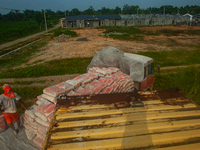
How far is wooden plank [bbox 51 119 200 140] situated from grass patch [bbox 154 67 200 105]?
5.00 m

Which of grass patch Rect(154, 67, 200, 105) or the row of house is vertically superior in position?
the row of house

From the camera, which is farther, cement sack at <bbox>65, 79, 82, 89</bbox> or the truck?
cement sack at <bbox>65, 79, 82, 89</bbox>

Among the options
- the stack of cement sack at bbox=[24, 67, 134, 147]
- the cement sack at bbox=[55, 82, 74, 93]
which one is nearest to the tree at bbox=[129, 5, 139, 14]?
the stack of cement sack at bbox=[24, 67, 134, 147]

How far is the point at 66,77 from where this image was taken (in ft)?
32.1

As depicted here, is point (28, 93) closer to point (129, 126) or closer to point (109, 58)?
point (109, 58)

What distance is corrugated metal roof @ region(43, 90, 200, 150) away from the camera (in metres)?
2.35

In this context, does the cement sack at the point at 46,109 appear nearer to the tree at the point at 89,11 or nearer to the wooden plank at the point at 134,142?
the wooden plank at the point at 134,142

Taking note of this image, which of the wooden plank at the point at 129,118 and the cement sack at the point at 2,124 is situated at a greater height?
the wooden plank at the point at 129,118

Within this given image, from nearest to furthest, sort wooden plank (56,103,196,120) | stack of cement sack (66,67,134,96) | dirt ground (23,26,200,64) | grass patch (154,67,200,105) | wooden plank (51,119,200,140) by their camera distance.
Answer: wooden plank (51,119,200,140) → wooden plank (56,103,196,120) → stack of cement sack (66,67,134,96) → grass patch (154,67,200,105) → dirt ground (23,26,200,64)

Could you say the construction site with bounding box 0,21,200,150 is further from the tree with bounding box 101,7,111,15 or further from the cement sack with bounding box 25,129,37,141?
the tree with bounding box 101,7,111,15

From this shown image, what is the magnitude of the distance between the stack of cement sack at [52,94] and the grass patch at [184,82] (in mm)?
3619

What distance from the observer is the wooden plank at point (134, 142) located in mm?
2305

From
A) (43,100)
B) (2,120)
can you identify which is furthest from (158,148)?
(2,120)

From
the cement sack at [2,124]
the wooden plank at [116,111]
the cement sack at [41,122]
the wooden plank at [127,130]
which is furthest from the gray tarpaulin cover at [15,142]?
the wooden plank at [127,130]
